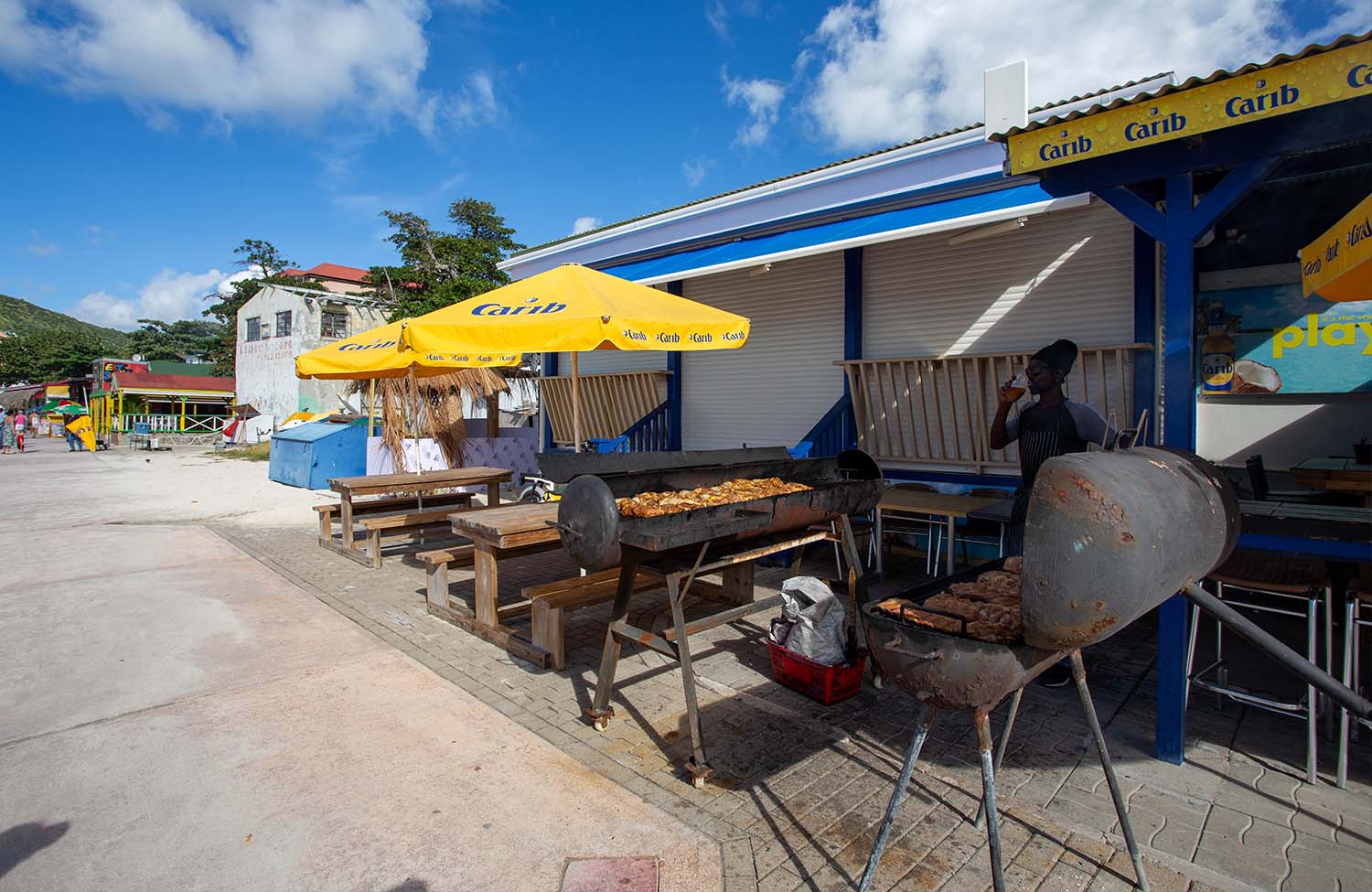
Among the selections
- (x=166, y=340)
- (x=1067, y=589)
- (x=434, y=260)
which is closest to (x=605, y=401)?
(x=1067, y=589)

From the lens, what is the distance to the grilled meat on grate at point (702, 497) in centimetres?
357

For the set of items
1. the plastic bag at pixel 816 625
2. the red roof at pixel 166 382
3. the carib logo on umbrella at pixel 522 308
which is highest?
the red roof at pixel 166 382

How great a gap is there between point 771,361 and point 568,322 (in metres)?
4.35

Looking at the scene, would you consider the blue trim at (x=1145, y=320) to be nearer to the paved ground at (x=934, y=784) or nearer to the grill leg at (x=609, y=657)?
the paved ground at (x=934, y=784)

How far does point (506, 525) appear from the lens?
507cm

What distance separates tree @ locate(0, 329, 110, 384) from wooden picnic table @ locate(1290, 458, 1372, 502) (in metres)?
76.2

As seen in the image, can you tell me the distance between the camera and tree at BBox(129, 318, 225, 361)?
67.2 m

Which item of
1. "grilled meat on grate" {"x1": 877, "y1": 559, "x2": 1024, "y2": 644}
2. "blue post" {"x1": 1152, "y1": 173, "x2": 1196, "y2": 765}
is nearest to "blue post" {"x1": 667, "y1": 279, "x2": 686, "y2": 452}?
"blue post" {"x1": 1152, "y1": 173, "x2": 1196, "y2": 765}

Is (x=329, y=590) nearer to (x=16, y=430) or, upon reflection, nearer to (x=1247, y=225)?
(x=1247, y=225)

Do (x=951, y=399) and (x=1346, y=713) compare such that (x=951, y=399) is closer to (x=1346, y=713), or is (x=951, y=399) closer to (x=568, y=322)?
(x=568, y=322)

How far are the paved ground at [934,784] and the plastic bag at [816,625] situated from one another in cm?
31

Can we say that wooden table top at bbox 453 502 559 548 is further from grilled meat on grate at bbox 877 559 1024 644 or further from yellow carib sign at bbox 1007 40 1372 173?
yellow carib sign at bbox 1007 40 1372 173

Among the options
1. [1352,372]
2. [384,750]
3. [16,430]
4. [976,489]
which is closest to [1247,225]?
[1352,372]

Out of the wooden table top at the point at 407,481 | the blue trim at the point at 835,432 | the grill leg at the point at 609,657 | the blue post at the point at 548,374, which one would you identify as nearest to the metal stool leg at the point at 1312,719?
the grill leg at the point at 609,657
